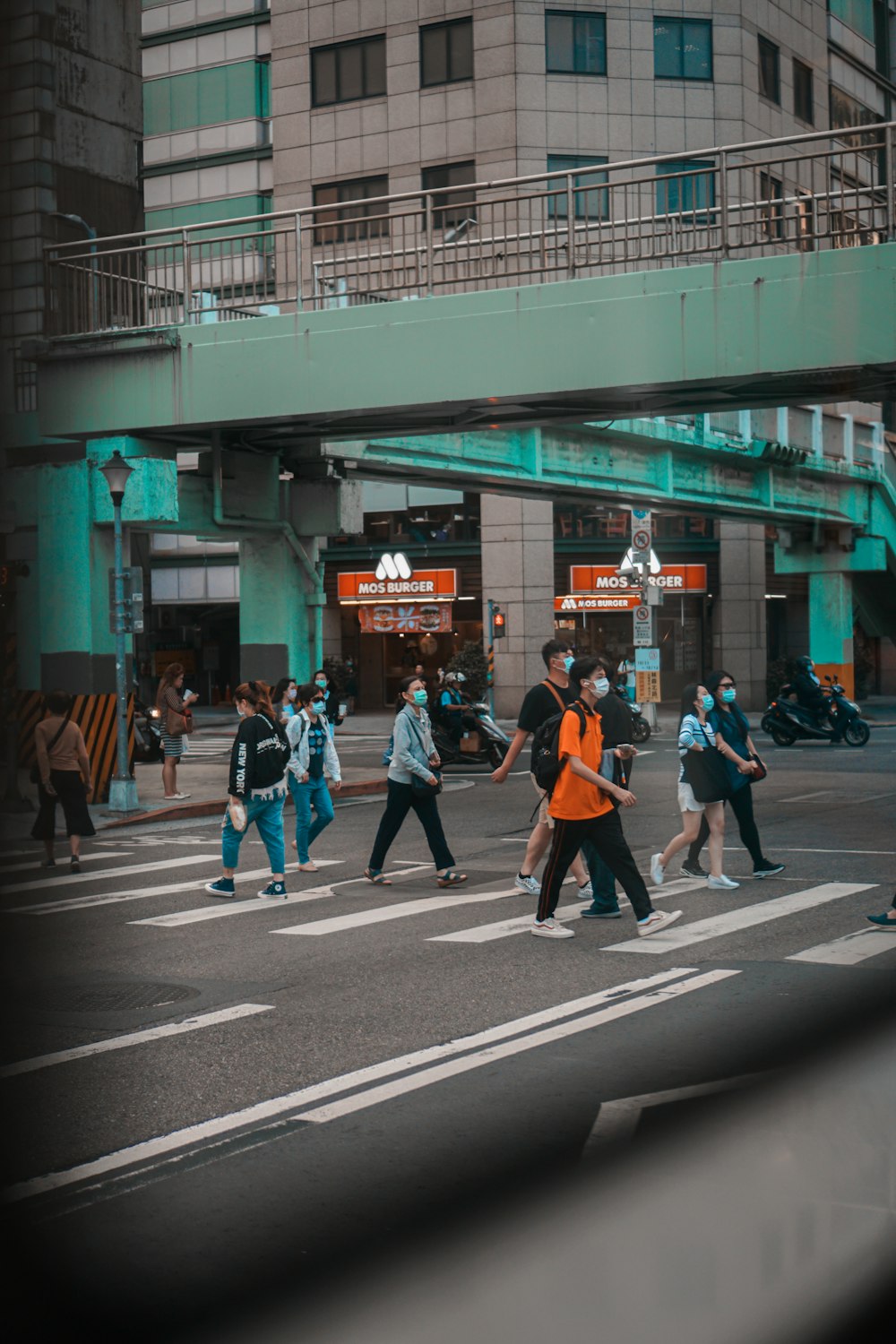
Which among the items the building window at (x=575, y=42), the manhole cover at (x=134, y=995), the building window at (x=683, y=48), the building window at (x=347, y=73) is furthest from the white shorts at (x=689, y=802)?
the building window at (x=347, y=73)

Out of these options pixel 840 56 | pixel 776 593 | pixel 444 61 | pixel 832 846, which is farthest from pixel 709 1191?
pixel 776 593

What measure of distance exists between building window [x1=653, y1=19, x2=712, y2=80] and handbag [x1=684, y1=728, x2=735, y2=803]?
2689 cm

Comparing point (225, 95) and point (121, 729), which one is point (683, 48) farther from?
point (121, 729)

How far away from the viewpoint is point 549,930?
378 inches

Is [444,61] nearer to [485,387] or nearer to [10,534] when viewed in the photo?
[485,387]

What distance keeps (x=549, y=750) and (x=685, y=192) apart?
44.4 feet

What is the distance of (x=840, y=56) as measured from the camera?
2498 cm

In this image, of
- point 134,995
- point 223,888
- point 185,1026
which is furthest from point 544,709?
point 185,1026

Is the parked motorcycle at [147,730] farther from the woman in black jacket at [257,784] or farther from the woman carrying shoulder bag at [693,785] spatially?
the woman carrying shoulder bag at [693,785]

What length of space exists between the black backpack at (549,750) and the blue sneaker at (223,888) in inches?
105

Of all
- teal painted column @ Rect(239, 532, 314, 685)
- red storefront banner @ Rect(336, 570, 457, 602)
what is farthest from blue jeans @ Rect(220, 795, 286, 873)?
red storefront banner @ Rect(336, 570, 457, 602)

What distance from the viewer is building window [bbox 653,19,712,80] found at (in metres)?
34.0

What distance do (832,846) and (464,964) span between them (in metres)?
6.43

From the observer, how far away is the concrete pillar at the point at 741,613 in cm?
4203
